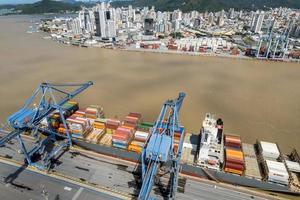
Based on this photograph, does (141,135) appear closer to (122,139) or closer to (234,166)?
(122,139)

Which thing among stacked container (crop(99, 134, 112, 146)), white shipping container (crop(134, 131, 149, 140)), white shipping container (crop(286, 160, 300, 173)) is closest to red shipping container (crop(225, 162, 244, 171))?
white shipping container (crop(286, 160, 300, 173))

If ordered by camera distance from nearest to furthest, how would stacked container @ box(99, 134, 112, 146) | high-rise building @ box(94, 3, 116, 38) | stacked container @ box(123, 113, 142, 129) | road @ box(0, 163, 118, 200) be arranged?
1. road @ box(0, 163, 118, 200)
2. stacked container @ box(99, 134, 112, 146)
3. stacked container @ box(123, 113, 142, 129)
4. high-rise building @ box(94, 3, 116, 38)

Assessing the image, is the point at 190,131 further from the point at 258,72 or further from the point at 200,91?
the point at 258,72

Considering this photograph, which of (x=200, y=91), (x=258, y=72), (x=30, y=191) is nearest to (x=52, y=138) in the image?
(x=30, y=191)

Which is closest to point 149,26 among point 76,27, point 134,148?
point 76,27

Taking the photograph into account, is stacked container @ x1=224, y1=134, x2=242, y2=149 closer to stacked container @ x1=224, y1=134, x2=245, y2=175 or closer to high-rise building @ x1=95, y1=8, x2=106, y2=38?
stacked container @ x1=224, y1=134, x2=245, y2=175

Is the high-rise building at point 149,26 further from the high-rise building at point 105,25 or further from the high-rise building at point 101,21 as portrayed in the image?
the high-rise building at point 101,21
